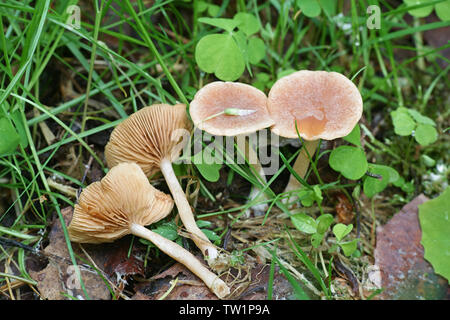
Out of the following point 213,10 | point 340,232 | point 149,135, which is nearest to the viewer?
point 340,232

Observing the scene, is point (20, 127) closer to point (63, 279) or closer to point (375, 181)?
point (63, 279)

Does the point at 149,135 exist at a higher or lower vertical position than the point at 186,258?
higher

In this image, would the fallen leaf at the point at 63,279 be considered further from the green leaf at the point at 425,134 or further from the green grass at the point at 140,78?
the green leaf at the point at 425,134

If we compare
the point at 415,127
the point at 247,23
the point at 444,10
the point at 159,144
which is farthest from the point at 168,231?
the point at 444,10

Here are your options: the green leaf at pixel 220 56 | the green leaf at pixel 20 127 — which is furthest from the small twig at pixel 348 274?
the green leaf at pixel 20 127

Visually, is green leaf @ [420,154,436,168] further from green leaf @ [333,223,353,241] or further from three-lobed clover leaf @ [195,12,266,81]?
three-lobed clover leaf @ [195,12,266,81]

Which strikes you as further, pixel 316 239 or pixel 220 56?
pixel 220 56
